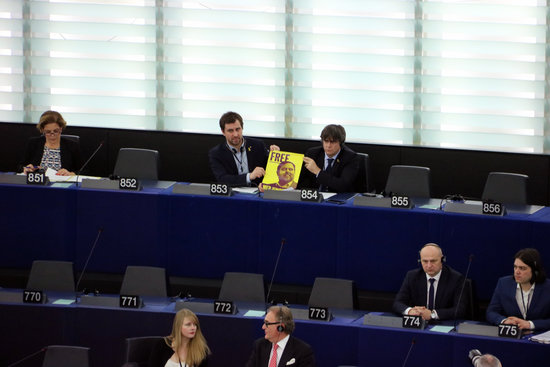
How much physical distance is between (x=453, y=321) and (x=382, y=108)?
10.9ft

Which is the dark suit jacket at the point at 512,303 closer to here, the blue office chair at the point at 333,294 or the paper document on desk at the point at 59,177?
the blue office chair at the point at 333,294

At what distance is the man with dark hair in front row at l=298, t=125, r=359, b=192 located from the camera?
7.77m

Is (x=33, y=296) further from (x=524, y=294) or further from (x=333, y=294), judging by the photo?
(x=524, y=294)

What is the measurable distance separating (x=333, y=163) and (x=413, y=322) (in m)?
1.90

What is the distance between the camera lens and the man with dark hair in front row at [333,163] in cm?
777

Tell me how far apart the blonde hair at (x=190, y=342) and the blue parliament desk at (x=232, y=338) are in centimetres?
41

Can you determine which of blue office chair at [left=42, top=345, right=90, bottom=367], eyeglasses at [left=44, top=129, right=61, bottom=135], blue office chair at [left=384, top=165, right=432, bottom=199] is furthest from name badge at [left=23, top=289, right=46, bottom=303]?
blue office chair at [left=384, top=165, right=432, bottom=199]

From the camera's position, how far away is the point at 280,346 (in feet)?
20.4

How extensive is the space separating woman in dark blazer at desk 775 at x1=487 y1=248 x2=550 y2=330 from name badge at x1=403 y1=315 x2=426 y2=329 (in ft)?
1.57

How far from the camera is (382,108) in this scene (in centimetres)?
952

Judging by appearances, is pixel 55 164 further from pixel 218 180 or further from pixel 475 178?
pixel 475 178

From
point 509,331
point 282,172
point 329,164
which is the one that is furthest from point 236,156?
point 509,331

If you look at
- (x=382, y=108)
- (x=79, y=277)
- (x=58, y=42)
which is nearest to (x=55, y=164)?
(x=79, y=277)

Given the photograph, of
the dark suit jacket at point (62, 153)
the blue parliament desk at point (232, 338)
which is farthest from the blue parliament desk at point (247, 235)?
the blue parliament desk at point (232, 338)
